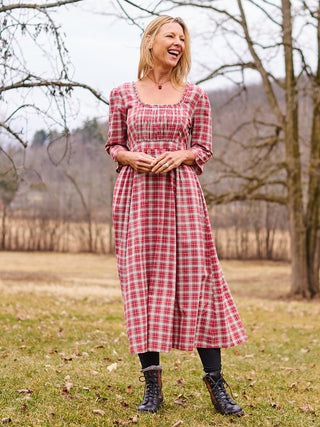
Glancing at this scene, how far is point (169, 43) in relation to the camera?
2.58 meters

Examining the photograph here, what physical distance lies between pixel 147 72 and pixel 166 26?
26 centimetres

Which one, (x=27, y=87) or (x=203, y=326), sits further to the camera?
A: (x=27, y=87)

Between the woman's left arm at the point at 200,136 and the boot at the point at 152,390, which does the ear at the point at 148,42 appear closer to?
the woman's left arm at the point at 200,136

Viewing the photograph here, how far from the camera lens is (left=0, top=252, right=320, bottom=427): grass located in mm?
2523

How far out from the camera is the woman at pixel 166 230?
2424 millimetres

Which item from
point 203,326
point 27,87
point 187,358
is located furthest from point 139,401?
point 27,87

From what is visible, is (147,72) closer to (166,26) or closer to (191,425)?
(166,26)

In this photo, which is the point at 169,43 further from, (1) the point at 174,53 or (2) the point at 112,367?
(2) the point at 112,367

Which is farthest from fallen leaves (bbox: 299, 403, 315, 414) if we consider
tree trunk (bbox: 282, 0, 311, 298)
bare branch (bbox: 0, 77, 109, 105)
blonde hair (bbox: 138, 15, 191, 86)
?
tree trunk (bbox: 282, 0, 311, 298)

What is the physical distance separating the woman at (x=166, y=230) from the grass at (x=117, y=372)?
0.26 metres

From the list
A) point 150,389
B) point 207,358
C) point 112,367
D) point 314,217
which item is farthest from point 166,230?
point 314,217

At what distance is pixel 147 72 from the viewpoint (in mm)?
2688

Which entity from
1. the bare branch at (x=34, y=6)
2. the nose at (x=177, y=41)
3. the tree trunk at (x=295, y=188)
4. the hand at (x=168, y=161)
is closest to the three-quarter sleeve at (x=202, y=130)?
the hand at (x=168, y=161)

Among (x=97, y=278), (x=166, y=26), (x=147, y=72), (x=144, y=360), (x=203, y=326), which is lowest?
(x=97, y=278)
